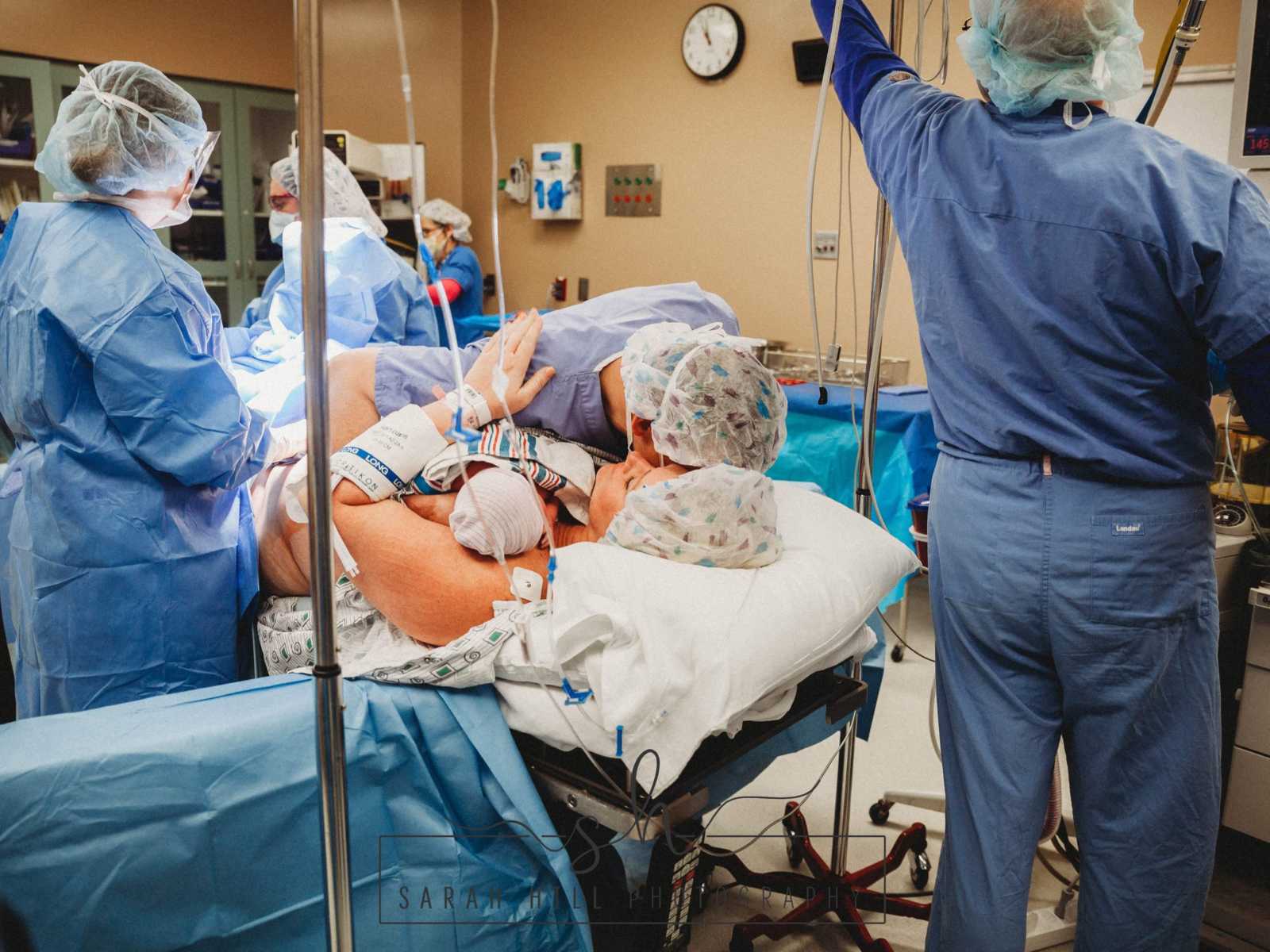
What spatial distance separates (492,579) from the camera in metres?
1.47

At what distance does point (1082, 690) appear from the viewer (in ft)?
4.34

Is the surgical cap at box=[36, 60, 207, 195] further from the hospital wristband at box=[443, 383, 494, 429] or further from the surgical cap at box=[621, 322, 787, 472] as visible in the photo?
the surgical cap at box=[621, 322, 787, 472]

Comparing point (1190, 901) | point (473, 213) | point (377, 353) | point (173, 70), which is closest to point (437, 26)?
point (473, 213)

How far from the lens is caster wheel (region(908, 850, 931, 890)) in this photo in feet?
6.72

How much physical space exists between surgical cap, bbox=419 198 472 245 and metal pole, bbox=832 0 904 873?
10.4 feet

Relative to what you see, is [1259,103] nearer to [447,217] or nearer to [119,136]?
[119,136]

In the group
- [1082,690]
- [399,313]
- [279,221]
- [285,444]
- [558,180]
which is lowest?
[1082,690]

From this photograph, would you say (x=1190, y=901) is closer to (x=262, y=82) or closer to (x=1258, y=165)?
(x=1258, y=165)

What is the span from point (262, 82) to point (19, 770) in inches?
185

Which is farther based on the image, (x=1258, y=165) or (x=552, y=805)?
(x=1258, y=165)

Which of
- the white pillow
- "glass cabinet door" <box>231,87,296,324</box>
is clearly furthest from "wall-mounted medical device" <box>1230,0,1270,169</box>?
"glass cabinet door" <box>231,87,296,324</box>

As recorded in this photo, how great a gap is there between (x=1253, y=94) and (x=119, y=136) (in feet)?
7.42

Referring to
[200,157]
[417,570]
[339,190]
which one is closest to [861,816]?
[417,570]

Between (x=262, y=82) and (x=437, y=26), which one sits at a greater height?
(x=437, y=26)
